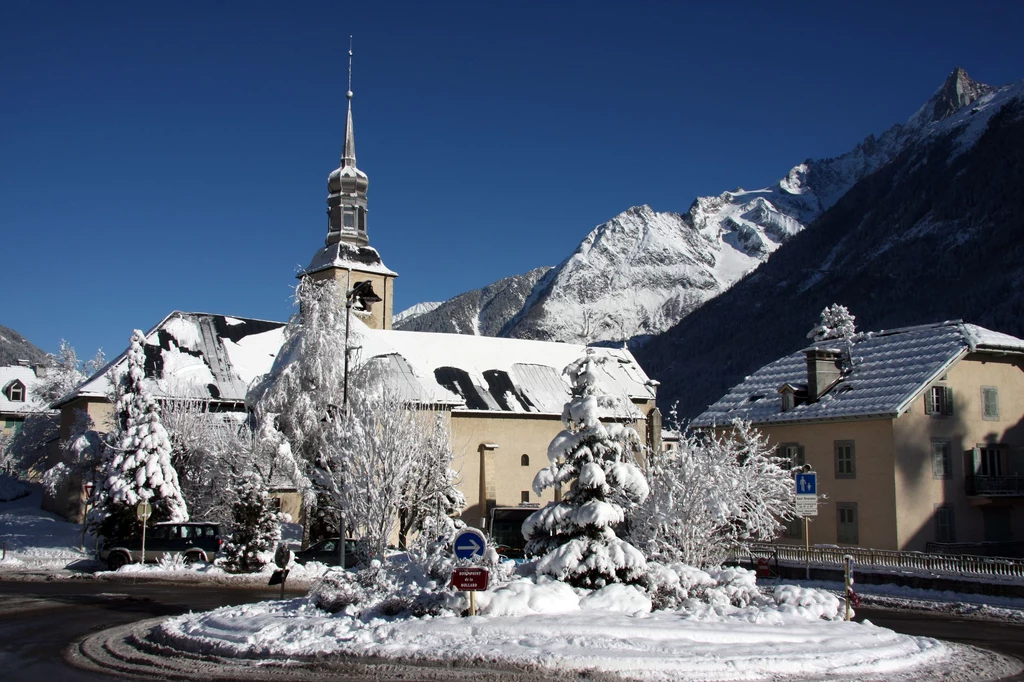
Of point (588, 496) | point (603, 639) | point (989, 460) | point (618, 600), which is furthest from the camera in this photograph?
point (989, 460)

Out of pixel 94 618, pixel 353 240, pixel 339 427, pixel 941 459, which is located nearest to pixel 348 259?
pixel 353 240

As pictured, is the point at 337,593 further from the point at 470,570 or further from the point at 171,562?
the point at 171,562

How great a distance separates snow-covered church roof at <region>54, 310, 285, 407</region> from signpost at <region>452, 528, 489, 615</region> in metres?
30.3

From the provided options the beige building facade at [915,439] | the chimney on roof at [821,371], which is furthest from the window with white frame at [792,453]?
the chimney on roof at [821,371]

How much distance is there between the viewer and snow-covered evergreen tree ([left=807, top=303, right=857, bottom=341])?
44.3 metres

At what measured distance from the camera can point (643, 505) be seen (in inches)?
896

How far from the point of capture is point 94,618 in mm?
20656

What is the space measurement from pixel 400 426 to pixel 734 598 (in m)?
12.6

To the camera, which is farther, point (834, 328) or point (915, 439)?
point (834, 328)

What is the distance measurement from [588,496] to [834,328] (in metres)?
31.5

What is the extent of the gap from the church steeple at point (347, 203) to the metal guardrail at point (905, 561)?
34.4 m

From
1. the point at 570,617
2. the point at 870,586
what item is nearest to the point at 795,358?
the point at 870,586

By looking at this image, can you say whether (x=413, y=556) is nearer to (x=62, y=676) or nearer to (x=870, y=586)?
(x=62, y=676)

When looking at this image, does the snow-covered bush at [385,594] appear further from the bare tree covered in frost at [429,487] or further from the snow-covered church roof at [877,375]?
the snow-covered church roof at [877,375]
